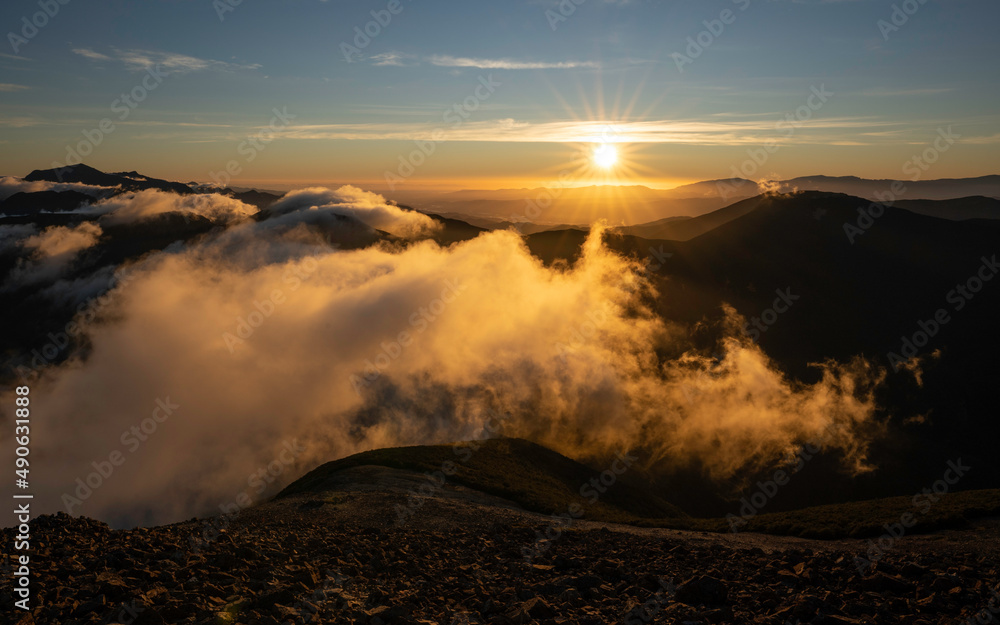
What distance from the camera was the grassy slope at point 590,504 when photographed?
3731 centimetres

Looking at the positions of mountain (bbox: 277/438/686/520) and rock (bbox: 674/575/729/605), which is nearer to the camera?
rock (bbox: 674/575/729/605)

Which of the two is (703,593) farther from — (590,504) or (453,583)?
(590,504)

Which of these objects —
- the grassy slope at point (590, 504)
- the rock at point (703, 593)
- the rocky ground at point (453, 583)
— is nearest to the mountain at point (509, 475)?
the grassy slope at point (590, 504)

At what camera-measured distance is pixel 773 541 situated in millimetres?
36062

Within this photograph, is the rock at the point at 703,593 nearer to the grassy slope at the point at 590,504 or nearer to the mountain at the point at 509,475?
the grassy slope at the point at 590,504

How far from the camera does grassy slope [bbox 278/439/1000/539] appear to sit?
37.3 meters

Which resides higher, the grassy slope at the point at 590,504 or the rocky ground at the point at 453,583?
the rocky ground at the point at 453,583

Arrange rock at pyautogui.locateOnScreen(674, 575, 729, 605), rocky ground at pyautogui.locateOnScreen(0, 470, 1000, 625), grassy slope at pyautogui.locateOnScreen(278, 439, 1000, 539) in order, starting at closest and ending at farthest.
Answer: rocky ground at pyautogui.locateOnScreen(0, 470, 1000, 625) < rock at pyautogui.locateOnScreen(674, 575, 729, 605) < grassy slope at pyautogui.locateOnScreen(278, 439, 1000, 539)

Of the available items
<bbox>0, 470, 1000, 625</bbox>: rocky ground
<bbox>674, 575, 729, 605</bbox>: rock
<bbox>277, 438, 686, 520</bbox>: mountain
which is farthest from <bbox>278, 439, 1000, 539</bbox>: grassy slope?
<bbox>674, 575, 729, 605</bbox>: rock

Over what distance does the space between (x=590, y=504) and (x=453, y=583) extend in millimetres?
60911

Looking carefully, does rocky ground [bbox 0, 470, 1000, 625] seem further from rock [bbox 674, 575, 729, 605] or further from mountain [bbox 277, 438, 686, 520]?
mountain [bbox 277, 438, 686, 520]

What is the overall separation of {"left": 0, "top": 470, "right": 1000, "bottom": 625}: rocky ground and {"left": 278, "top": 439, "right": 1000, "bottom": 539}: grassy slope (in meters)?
20.9

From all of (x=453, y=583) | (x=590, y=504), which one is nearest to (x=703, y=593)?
(x=453, y=583)

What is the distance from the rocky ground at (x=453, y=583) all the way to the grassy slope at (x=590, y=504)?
20.9 meters
